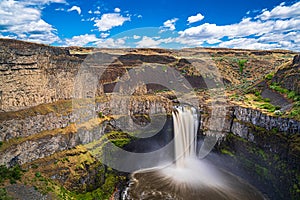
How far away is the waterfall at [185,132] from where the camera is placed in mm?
34978

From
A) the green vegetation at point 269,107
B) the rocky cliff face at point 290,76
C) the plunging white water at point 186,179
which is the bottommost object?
the plunging white water at point 186,179

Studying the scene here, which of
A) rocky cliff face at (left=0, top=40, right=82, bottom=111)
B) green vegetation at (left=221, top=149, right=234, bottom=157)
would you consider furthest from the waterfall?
rocky cliff face at (left=0, top=40, right=82, bottom=111)

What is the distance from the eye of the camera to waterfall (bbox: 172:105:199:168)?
3498 centimetres

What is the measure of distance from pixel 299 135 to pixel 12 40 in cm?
3042

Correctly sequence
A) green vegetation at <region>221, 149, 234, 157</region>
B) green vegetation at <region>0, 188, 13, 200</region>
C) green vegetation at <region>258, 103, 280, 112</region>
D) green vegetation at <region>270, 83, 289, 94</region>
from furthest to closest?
green vegetation at <region>270, 83, 289, 94</region> < green vegetation at <region>221, 149, 234, 157</region> < green vegetation at <region>258, 103, 280, 112</region> < green vegetation at <region>0, 188, 13, 200</region>

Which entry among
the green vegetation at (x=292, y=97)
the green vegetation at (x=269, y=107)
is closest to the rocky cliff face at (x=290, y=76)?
the green vegetation at (x=292, y=97)

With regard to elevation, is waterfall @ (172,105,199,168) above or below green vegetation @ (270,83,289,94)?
below

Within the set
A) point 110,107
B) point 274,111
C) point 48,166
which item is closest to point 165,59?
point 110,107

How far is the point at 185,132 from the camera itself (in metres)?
35.8

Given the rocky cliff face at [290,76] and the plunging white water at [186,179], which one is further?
the rocky cliff face at [290,76]

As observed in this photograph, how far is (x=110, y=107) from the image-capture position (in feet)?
113

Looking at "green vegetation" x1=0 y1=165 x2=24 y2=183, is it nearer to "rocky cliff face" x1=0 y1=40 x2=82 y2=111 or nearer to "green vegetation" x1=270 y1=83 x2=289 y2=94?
"rocky cliff face" x1=0 y1=40 x2=82 y2=111

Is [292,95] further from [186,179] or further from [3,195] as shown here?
[3,195]

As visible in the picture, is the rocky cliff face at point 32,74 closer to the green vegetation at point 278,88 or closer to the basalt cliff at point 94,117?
the basalt cliff at point 94,117
